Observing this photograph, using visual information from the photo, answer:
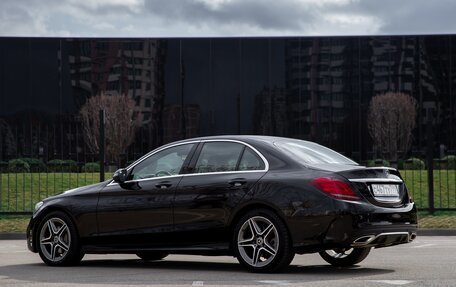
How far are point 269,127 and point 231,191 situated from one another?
51.7m

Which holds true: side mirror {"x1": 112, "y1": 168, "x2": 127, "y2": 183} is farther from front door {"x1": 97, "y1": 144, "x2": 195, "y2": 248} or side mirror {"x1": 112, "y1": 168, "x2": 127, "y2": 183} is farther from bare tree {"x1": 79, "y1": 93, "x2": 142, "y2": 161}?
bare tree {"x1": 79, "y1": 93, "x2": 142, "y2": 161}

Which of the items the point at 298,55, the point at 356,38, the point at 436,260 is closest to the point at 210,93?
the point at 298,55

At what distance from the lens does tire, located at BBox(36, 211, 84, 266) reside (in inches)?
425

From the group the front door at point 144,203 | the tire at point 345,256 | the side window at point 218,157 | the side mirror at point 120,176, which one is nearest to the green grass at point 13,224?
the front door at point 144,203

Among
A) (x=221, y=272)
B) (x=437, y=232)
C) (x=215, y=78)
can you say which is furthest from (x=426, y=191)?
(x=215, y=78)

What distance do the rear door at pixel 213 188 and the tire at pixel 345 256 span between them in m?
1.44

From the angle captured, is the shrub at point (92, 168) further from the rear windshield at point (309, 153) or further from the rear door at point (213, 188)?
the rear windshield at point (309, 153)

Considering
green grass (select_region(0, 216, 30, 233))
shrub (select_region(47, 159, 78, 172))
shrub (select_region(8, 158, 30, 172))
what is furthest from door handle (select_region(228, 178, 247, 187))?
shrub (select_region(8, 158, 30, 172))

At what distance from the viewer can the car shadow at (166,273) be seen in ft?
29.8

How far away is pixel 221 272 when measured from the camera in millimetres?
9844

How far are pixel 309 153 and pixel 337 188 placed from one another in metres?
0.94

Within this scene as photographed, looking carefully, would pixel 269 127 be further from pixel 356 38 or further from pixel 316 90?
pixel 356 38

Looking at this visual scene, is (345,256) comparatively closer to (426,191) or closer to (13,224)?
(13,224)

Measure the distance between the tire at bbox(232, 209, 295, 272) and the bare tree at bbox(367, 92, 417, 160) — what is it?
48.4 m
